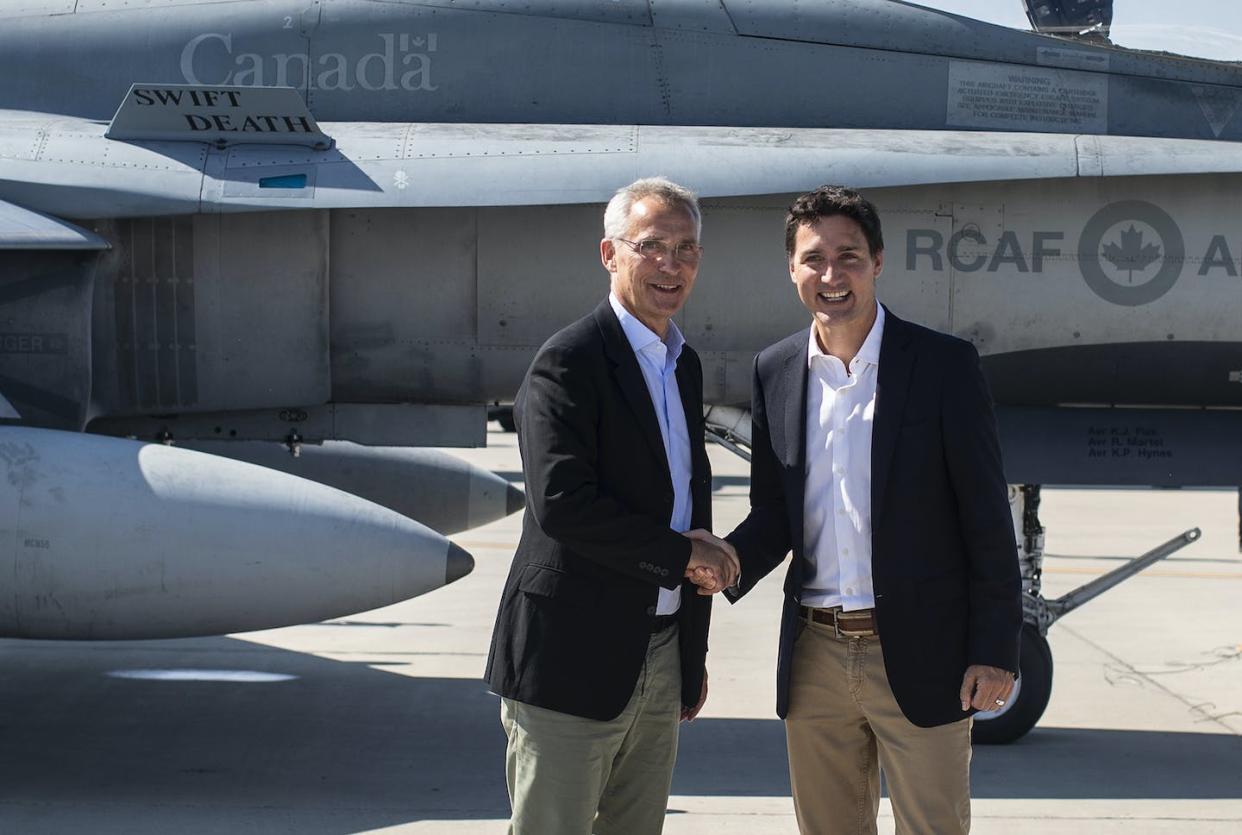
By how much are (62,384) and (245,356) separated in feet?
2.59

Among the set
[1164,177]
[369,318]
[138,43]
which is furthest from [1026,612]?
[138,43]

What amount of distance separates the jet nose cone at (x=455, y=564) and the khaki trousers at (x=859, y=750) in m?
2.36

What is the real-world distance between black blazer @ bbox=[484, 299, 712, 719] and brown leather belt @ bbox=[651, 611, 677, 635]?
6 centimetres

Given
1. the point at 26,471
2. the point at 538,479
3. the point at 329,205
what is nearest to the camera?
the point at 538,479

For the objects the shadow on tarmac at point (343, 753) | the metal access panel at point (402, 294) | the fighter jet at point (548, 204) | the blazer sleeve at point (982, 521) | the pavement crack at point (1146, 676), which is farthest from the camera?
the pavement crack at point (1146, 676)

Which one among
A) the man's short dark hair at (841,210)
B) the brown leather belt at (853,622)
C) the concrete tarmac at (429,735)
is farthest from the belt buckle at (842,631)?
the concrete tarmac at (429,735)

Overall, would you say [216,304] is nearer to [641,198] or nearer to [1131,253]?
[641,198]

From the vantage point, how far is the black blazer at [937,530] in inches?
126

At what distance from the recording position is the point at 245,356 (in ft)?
21.5

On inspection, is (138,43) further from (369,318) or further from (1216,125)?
(1216,125)

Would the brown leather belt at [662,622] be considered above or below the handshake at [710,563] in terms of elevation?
below

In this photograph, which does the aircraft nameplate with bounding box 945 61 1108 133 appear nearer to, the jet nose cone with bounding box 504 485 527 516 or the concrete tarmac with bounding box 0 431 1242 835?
the concrete tarmac with bounding box 0 431 1242 835

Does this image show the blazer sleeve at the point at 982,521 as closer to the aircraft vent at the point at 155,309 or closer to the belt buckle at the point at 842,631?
the belt buckle at the point at 842,631

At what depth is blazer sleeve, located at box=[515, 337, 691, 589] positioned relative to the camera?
10.1ft
